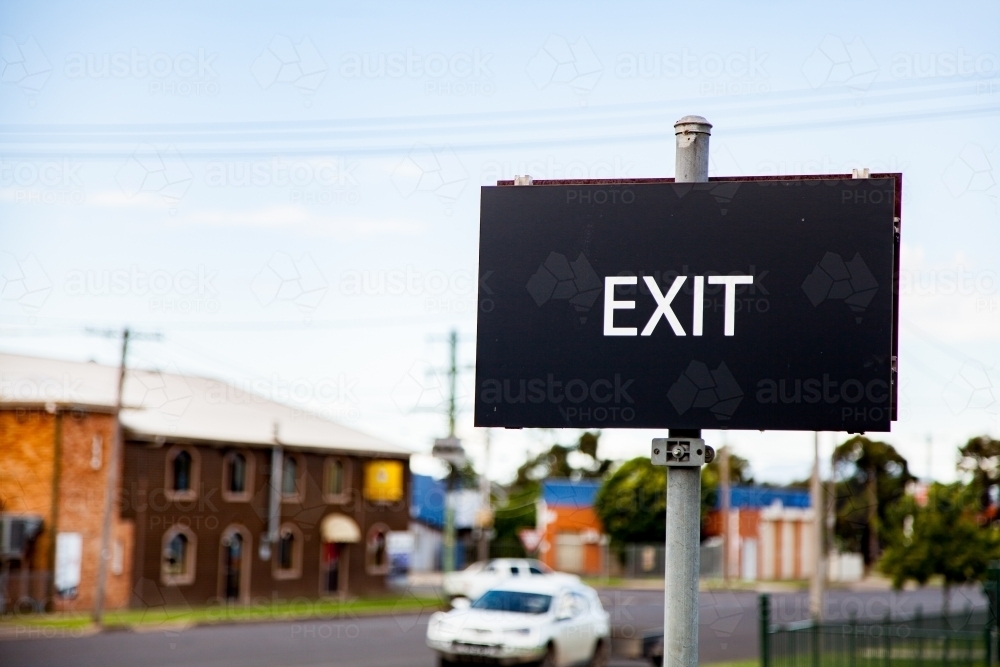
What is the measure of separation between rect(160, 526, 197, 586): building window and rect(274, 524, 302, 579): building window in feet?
15.1

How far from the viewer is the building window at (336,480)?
154 ft

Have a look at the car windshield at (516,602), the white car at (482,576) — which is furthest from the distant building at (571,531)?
the car windshield at (516,602)

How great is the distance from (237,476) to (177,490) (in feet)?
8.96

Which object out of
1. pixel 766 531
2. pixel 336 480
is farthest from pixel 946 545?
pixel 766 531

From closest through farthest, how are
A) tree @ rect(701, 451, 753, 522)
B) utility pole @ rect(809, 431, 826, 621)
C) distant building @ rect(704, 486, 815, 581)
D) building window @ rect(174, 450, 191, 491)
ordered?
utility pole @ rect(809, 431, 826, 621) → building window @ rect(174, 450, 191, 491) → tree @ rect(701, 451, 753, 522) → distant building @ rect(704, 486, 815, 581)

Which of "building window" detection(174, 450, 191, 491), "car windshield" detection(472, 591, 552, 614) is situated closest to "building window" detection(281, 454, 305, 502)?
"building window" detection(174, 450, 191, 491)

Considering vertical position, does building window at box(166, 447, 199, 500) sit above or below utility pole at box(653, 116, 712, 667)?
below

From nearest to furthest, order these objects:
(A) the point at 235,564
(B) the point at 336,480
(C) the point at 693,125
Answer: (C) the point at 693,125
(A) the point at 235,564
(B) the point at 336,480

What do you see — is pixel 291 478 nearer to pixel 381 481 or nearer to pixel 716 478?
pixel 381 481

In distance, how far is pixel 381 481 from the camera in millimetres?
48969

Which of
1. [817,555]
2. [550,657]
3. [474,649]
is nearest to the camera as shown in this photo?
[474,649]

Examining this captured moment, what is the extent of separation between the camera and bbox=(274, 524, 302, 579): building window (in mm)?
44844

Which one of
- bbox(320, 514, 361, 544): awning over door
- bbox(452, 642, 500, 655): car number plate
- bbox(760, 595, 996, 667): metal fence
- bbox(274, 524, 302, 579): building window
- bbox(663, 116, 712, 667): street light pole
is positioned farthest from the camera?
bbox(320, 514, 361, 544): awning over door

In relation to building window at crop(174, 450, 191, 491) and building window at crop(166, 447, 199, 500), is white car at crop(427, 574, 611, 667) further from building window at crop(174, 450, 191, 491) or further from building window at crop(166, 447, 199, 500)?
building window at crop(174, 450, 191, 491)
